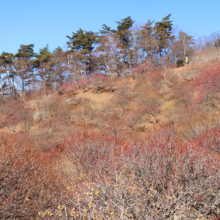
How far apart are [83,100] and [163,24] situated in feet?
97.4

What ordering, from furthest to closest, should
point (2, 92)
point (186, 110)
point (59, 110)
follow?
point (2, 92) < point (59, 110) < point (186, 110)

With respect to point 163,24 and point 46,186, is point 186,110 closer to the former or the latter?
point 46,186

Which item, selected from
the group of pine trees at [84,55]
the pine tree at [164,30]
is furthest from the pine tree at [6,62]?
the pine tree at [164,30]

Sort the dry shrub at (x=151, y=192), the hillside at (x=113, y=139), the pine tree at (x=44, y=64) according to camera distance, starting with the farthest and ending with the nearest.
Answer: the pine tree at (x=44, y=64) → the hillside at (x=113, y=139) → the dry shrub at (x=151, y=192)

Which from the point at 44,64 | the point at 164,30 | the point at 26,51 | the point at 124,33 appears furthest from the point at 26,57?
the point at 164,30

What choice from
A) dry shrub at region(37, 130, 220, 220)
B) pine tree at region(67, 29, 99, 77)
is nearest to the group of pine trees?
pine tree at region(67, 29, 99, 77)

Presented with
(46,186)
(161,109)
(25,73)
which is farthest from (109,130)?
(25,73)

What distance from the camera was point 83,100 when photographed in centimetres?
3388

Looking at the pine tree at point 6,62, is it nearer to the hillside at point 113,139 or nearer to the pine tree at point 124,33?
the hillside at point 113,139

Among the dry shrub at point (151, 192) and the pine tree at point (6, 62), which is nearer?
the dry shrub at point (151, 192)

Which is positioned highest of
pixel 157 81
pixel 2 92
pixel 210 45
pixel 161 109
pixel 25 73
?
pixel 210 45

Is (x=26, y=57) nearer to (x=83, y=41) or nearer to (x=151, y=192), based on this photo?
(x=83, y=41)

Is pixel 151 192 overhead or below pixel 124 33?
below

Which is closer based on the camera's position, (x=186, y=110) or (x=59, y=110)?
(x=186, y=110)
